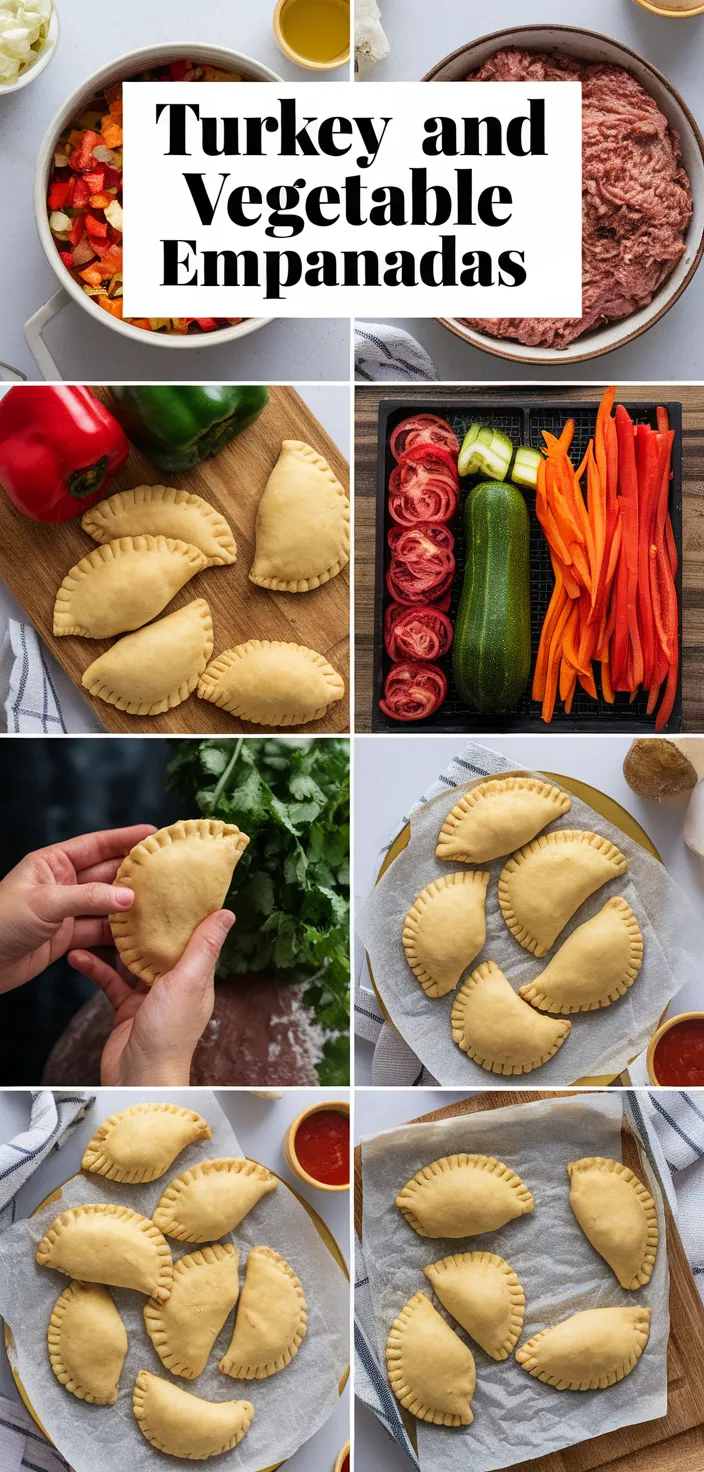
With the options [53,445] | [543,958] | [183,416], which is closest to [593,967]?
[543,958]

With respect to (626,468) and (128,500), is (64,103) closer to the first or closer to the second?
(128,500)

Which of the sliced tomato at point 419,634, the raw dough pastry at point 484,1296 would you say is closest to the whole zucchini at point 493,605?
the sliced tomato at point 419,634

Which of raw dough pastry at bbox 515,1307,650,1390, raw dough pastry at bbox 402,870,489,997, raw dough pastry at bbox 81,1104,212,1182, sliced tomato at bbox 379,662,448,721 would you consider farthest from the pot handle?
raw dough pastry at bbox 515,1307,650,1390

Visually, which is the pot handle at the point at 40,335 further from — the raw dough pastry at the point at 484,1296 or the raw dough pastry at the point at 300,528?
the raw dough pastry at the point at 484,1296

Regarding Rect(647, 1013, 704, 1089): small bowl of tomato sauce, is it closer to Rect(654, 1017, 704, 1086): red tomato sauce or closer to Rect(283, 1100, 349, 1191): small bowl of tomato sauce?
Rect(654, 1017, 704, 1086): red tomato sauce

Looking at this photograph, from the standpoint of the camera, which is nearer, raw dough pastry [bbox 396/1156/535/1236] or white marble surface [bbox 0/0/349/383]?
raw dough pastry [bbox 396/1156/535/1236]

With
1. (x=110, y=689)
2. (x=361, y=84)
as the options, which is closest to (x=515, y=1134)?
(x=110, y=689)
